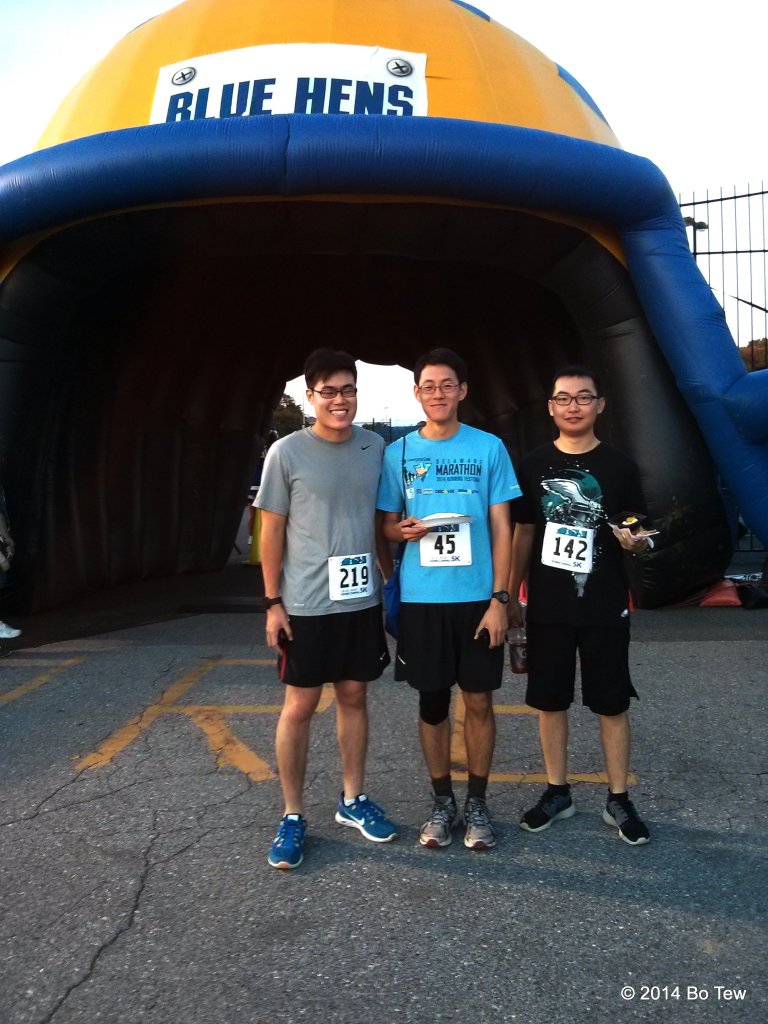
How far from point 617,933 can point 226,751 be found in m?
2.10

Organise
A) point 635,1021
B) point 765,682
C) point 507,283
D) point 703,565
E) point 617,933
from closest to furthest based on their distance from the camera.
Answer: point 635,1021, point 617,933, point 765,682, point 703,565, point 507,283

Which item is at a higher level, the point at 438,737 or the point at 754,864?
the point at 438,737

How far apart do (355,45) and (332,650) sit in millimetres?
5719

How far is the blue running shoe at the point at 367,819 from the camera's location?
2.93m

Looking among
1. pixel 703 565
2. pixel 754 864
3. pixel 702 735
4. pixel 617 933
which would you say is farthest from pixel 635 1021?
pixel 703 565

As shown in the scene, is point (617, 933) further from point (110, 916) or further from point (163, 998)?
point (110, 916)

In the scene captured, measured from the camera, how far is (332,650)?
2.91m

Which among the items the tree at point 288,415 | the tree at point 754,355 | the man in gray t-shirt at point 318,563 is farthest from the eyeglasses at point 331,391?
the tree at point 288,415

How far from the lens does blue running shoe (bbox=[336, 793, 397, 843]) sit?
293 centimetres

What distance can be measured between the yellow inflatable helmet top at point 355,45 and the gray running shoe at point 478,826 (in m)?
5.41

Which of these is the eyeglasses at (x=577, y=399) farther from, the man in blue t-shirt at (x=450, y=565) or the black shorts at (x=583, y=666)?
the black shorts at (x=583, y=666)

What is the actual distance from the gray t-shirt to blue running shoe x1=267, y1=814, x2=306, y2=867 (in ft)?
2.48

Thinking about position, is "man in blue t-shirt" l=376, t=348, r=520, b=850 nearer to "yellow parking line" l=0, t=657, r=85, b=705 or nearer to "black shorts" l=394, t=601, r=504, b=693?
"black shorts" l=394, t=601, r=504, b=693

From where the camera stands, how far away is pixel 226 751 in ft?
12.6
